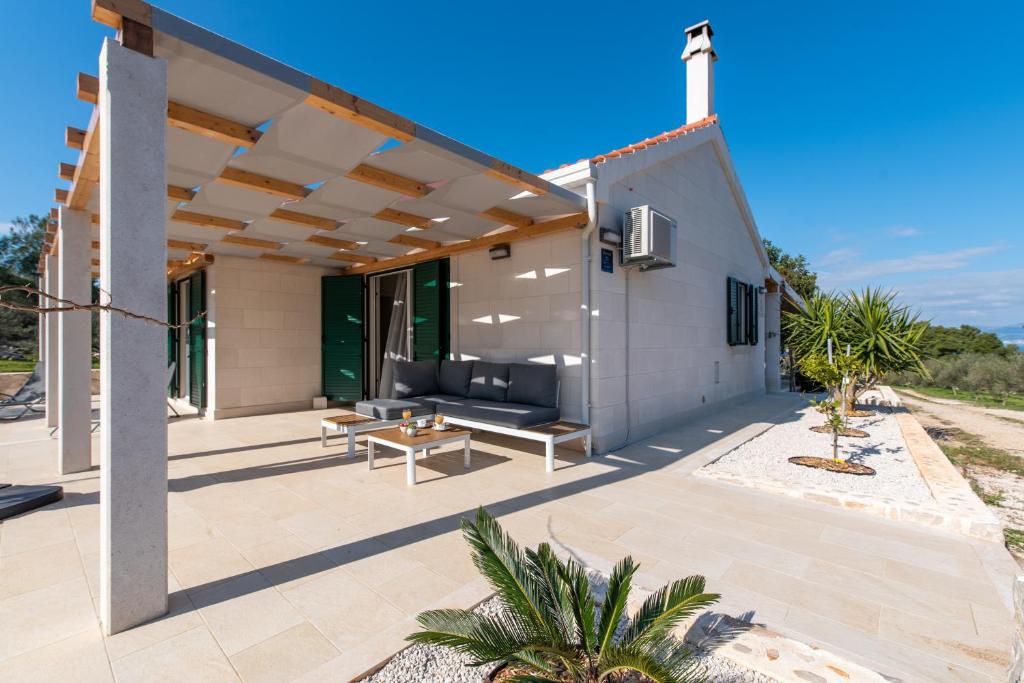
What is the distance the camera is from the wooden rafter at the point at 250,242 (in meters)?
5.76

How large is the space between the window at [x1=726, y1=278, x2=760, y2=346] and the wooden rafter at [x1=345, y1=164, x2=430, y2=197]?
6.81 meters

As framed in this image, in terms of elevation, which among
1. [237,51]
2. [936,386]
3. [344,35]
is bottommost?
[936,386]

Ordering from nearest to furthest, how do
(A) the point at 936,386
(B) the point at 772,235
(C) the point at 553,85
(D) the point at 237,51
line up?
1. (D) the point at 237,51
2. (C) the point at 553,85
3. (A) the point at 936,386
4. (B) the point at 772,235

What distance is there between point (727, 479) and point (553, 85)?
9870 millimetres

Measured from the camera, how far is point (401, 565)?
7.92 feet

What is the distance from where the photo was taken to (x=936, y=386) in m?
15.6

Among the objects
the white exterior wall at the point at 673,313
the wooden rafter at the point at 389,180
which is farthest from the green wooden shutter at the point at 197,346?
the white exterior wall at the point at 673,313

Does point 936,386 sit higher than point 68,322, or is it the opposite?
point 68,322

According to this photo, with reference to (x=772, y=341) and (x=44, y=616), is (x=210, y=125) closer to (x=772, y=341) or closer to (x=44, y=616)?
(x=44, y=616)

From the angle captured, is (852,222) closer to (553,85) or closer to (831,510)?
(553,85)

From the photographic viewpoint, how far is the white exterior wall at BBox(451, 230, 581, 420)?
16.6ft

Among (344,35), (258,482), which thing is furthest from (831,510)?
(344,35)

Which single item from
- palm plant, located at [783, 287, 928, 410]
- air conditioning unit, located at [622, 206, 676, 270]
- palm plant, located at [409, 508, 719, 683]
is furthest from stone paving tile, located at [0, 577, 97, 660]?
palm plant, located at [783, 287, 928, 410]

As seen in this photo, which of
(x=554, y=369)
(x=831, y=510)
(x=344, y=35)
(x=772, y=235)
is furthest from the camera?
(x=772, y=235)
